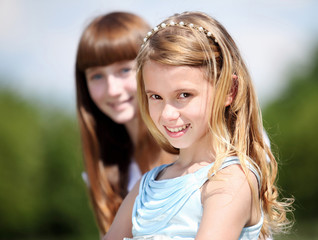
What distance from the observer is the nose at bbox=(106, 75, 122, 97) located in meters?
4.02

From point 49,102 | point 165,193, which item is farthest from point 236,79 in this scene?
point 49,102

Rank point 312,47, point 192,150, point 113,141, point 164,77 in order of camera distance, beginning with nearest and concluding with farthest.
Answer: point 164,77, point 192,150, point 113,141, point 312,47

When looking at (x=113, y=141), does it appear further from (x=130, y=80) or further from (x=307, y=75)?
(x=307, y=75)

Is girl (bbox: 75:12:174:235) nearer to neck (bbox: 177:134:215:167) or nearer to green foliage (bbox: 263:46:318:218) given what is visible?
neck (bbox: 177:134:215:167)

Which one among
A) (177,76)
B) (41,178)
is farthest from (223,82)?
(41,178)

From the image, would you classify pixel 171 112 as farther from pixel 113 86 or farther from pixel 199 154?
pixel 113 86

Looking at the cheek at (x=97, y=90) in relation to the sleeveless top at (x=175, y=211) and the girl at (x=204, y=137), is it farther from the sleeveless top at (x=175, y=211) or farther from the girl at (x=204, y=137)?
the sleeveless top at (x=175, y=211)

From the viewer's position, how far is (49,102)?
13234 millimetres

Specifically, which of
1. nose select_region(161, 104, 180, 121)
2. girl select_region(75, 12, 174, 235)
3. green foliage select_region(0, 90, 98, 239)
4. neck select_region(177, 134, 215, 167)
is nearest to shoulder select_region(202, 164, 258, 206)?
neck select_region(177, 134, 215, 167)

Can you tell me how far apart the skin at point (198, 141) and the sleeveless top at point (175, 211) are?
0.04 m

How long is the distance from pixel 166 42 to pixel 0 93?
12.4 meters

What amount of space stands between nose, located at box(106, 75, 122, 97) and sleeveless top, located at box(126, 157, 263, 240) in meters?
1.74

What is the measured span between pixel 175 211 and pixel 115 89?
6.56ft

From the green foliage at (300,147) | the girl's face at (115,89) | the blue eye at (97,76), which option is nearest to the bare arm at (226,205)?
the girl's face at (115,89)
